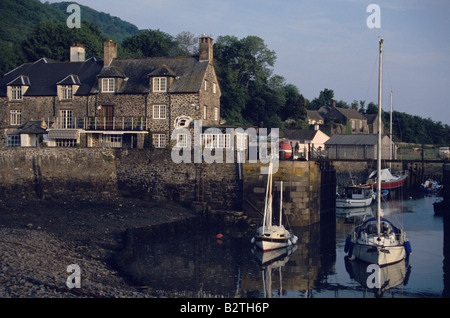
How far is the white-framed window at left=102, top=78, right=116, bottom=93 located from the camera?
47.1m

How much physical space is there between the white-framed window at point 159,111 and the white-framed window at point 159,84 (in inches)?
60.8

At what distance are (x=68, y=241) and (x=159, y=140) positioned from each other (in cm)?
1893

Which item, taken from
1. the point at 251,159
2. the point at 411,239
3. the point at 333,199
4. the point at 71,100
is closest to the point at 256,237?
the point at 251,159

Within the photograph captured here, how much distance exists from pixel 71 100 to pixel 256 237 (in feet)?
86.8

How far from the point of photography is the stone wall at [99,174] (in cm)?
4019

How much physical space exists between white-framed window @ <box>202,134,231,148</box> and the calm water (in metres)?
9.26

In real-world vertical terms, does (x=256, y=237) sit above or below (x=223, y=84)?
below

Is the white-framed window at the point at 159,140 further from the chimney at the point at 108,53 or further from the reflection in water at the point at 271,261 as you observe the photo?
the reflection in water at the point at 271,261

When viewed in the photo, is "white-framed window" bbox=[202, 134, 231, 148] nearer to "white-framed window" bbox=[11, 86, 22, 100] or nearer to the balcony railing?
the balcony railing

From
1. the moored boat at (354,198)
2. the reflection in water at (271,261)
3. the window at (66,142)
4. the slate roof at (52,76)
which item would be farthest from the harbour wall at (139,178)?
the slate roof at (52,76)

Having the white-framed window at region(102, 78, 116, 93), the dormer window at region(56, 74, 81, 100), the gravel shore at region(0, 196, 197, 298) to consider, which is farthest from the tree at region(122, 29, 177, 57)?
the gravel shore at region(0, 196, 197, 298)

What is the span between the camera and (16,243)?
1033 inches

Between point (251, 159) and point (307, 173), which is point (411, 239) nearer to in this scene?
point (307, 173)
